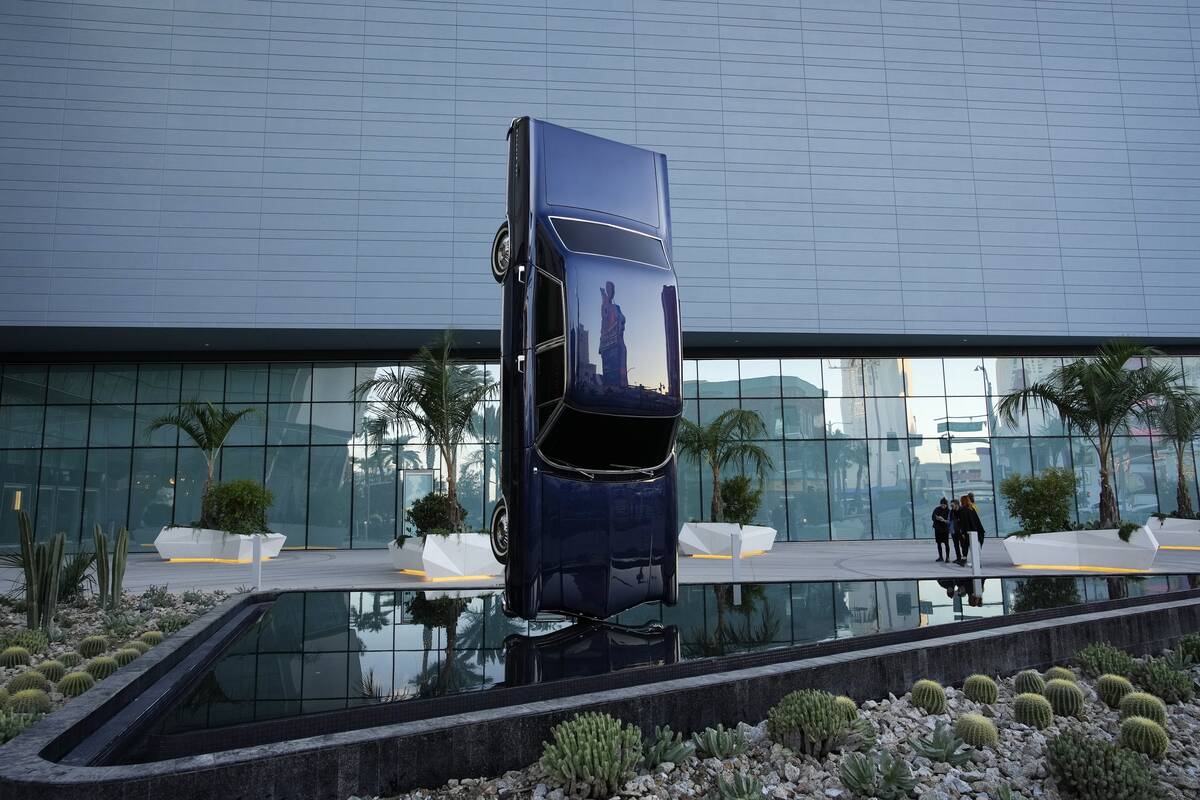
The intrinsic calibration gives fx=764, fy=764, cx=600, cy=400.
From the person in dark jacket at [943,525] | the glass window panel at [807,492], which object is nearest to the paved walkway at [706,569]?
the person in dark jacket at [943,525]

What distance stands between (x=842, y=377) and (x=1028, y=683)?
23.4 m

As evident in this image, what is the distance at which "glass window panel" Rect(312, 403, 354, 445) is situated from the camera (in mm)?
26594

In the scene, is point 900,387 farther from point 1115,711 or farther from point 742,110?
point 1115,711

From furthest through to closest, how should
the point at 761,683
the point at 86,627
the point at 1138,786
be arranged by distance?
the point at 86,627 < the point at 761,683 < the point at 1138,786

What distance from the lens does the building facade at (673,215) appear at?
76.0 feet

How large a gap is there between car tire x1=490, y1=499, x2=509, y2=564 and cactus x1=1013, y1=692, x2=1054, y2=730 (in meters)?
3.85

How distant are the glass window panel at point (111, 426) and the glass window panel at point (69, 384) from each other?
71 cm

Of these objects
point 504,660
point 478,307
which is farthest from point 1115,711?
point 478,307

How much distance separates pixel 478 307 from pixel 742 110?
36.7 ft

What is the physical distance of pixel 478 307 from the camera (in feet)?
77.2

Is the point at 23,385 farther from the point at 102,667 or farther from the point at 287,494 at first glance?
the point at 102,667

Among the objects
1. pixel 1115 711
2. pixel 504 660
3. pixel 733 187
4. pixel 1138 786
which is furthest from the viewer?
pixel 733 187

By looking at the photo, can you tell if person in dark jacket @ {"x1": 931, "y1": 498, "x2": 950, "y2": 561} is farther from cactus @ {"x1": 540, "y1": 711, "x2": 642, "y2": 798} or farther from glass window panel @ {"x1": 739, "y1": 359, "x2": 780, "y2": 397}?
cactus @ {"x1": 540, "y1": 711, "x2": 642, "y2": 798}

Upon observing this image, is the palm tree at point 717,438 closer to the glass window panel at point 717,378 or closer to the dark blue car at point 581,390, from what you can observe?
the glass window panel at point 717,378
